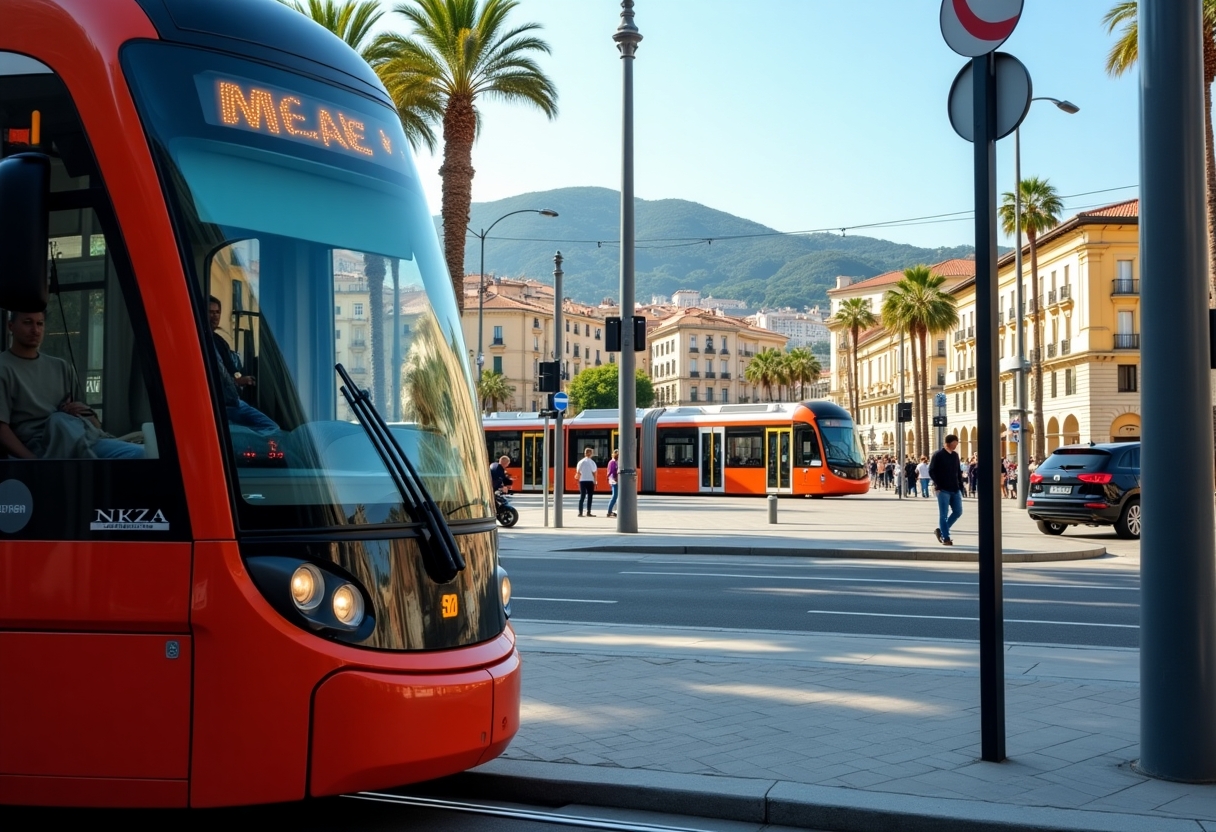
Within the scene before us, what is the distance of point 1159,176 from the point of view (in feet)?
17.8

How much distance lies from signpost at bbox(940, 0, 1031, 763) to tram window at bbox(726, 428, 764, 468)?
3453cm

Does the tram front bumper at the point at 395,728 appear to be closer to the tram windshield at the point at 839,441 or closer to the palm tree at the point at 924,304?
the tram windshield at the point at 839,441

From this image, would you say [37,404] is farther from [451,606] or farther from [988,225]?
[988,225]

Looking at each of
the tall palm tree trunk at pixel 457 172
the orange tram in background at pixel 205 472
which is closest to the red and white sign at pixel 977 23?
the orange tram in background at pixel 205 472

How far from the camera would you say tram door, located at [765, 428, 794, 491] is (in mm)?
39781

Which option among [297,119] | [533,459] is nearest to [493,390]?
[533,459]

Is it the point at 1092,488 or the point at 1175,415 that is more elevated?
the point at 1175,415

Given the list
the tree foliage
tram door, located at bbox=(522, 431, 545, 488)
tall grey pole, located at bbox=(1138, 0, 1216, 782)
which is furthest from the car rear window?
the tree foliage

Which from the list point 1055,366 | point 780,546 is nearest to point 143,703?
point 780,546

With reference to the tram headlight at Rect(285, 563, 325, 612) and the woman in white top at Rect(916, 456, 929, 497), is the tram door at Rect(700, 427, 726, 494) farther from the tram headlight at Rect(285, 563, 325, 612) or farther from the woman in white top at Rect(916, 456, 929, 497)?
the tram headlight at Rect(285, 563, 325, 612)

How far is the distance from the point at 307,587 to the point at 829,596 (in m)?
9.18

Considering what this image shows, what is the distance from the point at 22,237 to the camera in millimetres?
3930

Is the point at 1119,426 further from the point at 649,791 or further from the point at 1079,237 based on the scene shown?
the point at 649,791

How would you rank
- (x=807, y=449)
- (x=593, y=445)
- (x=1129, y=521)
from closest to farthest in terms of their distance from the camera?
(x=1129, y=521) → (x=807, y=449) → (x=593, y=445)
